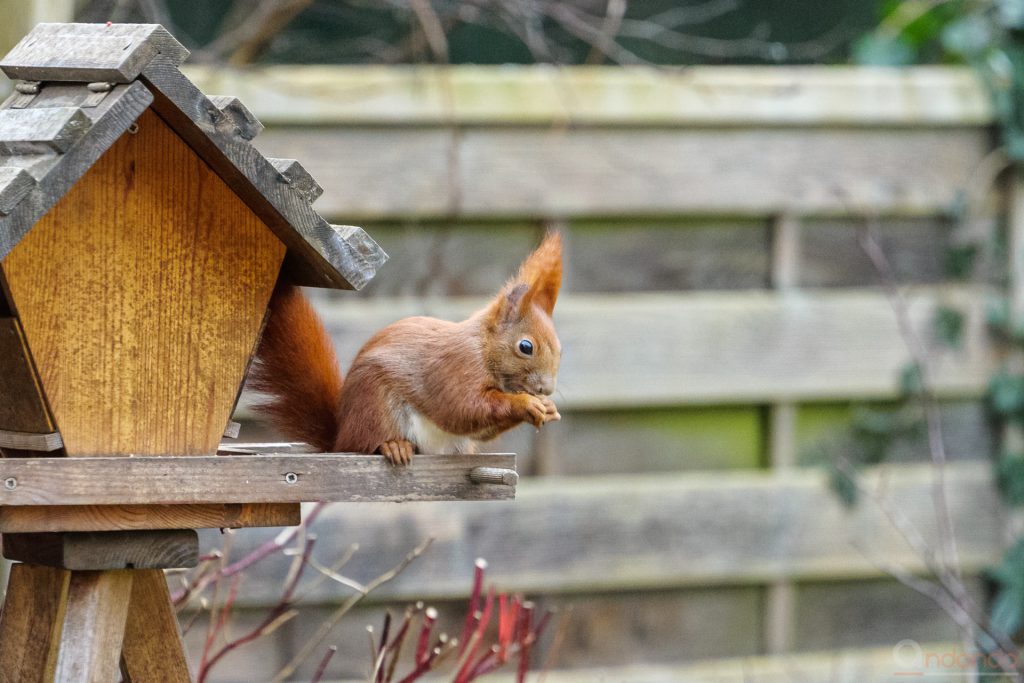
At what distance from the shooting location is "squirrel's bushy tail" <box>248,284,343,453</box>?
1346 mm

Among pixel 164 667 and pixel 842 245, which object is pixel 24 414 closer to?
pixel 164 667

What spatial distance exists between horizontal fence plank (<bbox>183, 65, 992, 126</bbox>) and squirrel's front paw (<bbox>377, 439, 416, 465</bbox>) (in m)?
1.20

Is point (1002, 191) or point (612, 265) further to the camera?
point (1002, 191)

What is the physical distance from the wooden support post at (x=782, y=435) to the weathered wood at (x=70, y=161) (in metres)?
1.87

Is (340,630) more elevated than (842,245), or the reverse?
(842,245)

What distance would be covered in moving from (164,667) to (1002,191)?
2.20 m

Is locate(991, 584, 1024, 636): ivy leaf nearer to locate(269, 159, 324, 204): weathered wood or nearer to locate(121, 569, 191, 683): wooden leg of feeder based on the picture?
locate(121, 569, 191, 683): wooden leg of feeder

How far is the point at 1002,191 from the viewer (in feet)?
9.46

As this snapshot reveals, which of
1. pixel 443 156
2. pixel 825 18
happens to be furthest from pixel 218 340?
pixel 825 18

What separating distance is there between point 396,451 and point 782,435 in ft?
5.47

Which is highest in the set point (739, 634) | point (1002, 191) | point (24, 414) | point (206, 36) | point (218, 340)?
point (206, 36)

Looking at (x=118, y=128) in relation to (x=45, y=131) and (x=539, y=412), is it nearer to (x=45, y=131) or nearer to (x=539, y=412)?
(x=45, y=131)

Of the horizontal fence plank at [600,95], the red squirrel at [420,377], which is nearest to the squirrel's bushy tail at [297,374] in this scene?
the red squirrel at [420,377]

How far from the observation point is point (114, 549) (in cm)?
124
